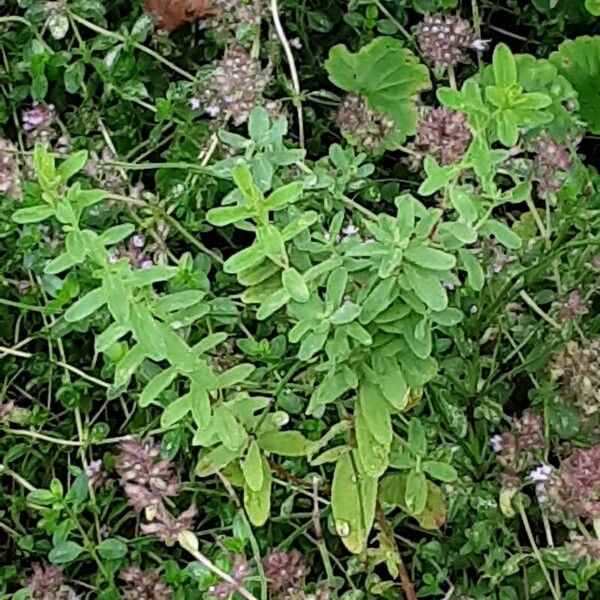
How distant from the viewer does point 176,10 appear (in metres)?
1.36

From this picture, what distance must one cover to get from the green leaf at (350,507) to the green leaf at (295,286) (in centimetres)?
21

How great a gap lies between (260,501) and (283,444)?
0.05 metres

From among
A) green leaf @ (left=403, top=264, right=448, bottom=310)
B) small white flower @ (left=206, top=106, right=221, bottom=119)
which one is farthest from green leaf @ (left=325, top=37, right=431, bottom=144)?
green leaf @ (left=403, top=264, right=448, bottom=310)

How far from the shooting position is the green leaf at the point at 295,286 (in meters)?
0.84

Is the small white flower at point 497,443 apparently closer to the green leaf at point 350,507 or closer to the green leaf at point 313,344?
the green leaf at point 350,507

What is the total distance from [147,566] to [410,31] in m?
0.69

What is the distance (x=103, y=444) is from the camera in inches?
47.6

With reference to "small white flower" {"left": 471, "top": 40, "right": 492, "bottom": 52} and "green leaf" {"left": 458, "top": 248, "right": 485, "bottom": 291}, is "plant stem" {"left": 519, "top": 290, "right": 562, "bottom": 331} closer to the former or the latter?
"green leaf" {"left": 458, "top": 248, "right": 485, "bottom": 291}

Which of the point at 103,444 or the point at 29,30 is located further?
the point at 29,30

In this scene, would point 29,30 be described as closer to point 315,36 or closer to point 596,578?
point 315,36

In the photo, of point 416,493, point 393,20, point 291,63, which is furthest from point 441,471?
point 393,20

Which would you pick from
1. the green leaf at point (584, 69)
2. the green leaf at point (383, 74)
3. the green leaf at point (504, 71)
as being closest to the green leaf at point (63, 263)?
the green leaf at point (504, 71)

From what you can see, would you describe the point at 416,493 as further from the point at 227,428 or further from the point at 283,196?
the point at 283,196

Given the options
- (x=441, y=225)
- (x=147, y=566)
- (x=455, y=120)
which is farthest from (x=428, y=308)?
(x=147, y=566)
